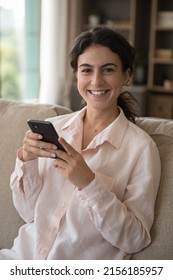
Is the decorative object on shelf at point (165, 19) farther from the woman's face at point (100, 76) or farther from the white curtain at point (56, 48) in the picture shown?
the woman's face at point (100, 76)

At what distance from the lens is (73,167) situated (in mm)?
988

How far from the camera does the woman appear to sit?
3.35 ft

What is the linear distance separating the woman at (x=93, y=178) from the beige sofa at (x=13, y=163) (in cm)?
5

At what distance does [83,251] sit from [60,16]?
9.41 ft

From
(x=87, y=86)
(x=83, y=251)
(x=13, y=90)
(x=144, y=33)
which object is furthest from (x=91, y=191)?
(x=144, y=33)

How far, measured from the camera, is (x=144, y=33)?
4.11 m

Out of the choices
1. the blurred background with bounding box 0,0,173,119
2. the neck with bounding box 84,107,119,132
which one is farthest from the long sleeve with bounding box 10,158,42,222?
the blurred background with bounding box 0,0,173,119

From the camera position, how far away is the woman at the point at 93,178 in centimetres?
102

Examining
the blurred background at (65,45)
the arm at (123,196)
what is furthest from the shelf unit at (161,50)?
the arm at (123,196)

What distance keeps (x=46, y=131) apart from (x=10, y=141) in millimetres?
458

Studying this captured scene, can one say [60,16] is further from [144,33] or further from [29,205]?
[29,205]

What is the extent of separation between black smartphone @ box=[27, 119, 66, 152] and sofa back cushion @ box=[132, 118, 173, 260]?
35 centimetres

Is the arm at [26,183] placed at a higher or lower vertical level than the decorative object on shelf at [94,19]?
lower
